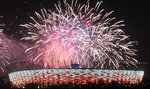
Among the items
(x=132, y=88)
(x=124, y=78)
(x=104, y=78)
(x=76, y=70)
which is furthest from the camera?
(x=124, y=78)

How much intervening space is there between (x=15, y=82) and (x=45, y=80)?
15.8 m

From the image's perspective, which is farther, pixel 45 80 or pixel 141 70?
pixel 141 70

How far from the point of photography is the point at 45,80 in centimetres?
7600

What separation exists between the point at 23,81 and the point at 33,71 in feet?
26.7

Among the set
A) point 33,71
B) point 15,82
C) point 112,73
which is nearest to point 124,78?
point 112,73

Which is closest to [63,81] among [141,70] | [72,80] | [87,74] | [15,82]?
[72,80]

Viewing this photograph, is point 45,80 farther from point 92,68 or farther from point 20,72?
point 92,68

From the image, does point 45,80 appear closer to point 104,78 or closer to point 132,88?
point 104,78

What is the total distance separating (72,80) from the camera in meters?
74.3

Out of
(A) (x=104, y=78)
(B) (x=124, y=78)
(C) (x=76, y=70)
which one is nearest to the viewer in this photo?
(C) (x=76, y=70)

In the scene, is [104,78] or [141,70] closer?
[104,78]

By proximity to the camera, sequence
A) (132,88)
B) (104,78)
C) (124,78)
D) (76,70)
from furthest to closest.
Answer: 1. (124,78)
2. (104,78)
3. (76,70)
4. (132,88)

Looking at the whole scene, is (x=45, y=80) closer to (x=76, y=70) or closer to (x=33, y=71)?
(x=33, y=71)

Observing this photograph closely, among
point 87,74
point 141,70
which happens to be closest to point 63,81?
point 87,74
